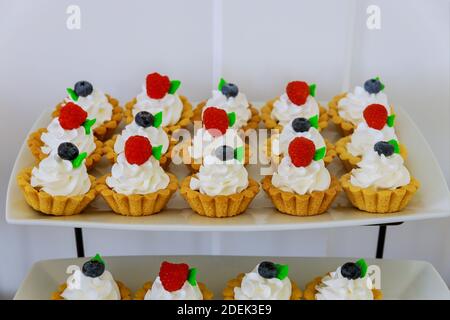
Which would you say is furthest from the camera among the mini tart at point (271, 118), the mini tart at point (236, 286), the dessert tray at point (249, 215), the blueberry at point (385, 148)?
the mini tart at point (271, 118)

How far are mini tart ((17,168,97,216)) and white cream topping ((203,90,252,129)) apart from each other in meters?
0.40

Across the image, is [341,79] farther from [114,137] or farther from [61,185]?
[61,185]

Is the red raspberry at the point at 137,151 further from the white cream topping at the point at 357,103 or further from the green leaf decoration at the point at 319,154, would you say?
the white cream topping at the point at 357,103

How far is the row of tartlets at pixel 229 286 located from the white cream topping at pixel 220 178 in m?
0.21

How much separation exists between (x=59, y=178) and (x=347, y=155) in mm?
647

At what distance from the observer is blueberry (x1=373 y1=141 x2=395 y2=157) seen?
1478 millimetres

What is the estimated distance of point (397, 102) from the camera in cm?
196

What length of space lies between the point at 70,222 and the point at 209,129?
37cm

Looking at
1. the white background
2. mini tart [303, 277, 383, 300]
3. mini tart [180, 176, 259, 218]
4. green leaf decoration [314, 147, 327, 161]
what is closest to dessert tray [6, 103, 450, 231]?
mini tart [180, 176, 259, 218]

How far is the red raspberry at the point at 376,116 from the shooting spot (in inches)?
61.7

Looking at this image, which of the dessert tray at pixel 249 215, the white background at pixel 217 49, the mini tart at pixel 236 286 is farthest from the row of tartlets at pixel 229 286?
the white background at pixel 217 49

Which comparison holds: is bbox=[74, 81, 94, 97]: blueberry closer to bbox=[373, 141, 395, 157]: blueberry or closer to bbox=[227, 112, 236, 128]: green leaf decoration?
bbox=[227, 112, 236, 128]: green leaf decoration

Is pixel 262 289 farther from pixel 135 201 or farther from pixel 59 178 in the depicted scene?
pixel 59 178

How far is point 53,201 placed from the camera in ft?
4.58
